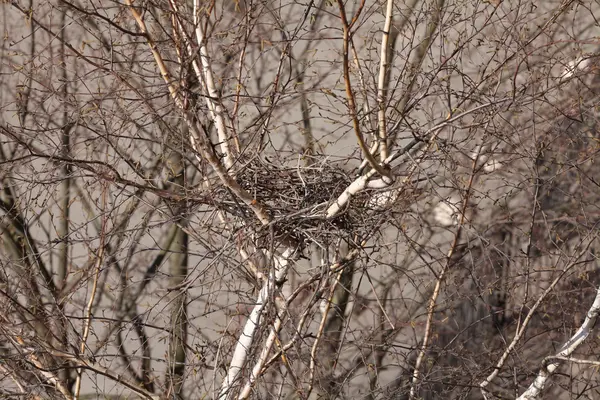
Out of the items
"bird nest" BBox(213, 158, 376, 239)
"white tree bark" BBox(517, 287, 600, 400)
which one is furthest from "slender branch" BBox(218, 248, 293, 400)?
"white tree bark" BBox(517, 287, 600, 400)

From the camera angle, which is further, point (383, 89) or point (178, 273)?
point (178, 273)

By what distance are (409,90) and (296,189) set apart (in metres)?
0.63

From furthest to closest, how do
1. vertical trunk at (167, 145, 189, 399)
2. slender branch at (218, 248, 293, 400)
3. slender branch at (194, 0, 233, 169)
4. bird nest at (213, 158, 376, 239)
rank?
vertical trunk at (167, 145, 189, 399) < slender branch at (218, 248, 293, 400) < bird nest at (213, 158, 376, 239) < slender branch at (194, 0, 233, 169)

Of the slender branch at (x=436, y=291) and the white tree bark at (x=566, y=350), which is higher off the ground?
the slender branch at (x=436, y=291)

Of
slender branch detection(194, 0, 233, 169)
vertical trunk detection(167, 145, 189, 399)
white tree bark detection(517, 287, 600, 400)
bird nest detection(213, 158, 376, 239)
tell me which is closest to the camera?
slender branch detection(194, 0, 233, 169)

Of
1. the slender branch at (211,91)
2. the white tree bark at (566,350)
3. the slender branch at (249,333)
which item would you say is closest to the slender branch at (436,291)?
the white tree bark at (566,350)

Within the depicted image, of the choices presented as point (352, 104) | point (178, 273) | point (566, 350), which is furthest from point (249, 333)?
point (178, 273)

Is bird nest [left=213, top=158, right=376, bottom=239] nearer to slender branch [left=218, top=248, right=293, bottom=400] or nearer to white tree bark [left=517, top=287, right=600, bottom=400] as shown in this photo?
slender branch [left=218, top=248, right=293, bottom=400]

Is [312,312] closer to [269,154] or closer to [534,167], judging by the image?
[269,154]

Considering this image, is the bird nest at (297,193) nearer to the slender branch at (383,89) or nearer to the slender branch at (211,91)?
the slender branch at (211,91)

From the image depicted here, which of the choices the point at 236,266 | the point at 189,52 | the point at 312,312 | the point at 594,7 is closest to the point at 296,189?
the point at 236,266

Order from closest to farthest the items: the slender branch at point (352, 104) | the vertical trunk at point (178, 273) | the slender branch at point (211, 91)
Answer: the slender branch at point (352, 104)
the slender branch at point (211, 91)
the vertical trunk at point (178, 273)

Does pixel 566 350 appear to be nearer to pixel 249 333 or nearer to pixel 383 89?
pixel 249 333

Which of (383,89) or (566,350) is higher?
(383,89)
